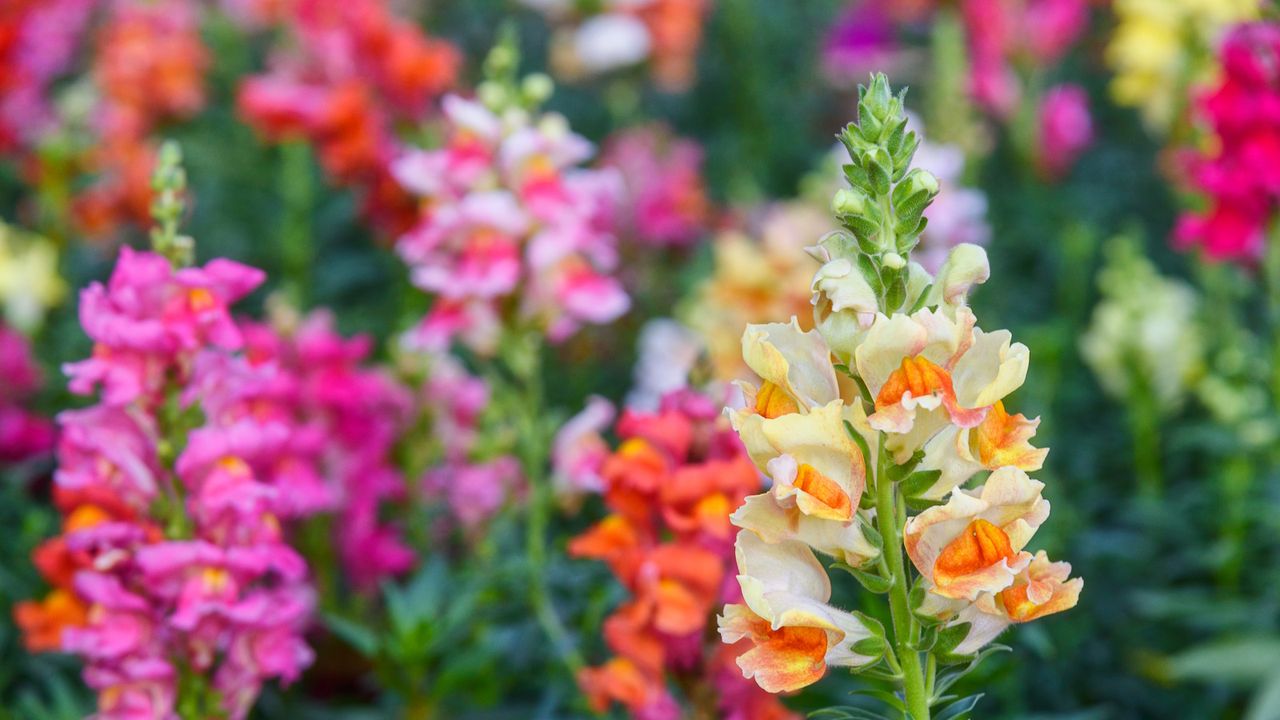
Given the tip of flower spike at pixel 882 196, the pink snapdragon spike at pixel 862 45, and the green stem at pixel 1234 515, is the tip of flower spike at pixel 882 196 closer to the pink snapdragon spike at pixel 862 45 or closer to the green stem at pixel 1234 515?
the green stem at pixel 1234 515

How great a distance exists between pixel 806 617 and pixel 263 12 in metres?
4.14

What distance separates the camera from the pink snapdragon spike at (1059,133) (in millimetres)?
4570

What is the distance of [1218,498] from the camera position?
314 cm

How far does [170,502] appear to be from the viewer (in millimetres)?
2137

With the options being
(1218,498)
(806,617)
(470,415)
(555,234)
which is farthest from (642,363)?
(806,617)

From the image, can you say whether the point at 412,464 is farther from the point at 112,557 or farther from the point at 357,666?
the point at 112,557

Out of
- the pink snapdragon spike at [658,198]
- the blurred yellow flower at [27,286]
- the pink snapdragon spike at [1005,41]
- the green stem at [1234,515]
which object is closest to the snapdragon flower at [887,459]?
the green stem at [1234,515]

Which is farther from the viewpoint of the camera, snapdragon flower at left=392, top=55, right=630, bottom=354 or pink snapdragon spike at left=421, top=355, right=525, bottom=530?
Result: pink snapdragon spike at left=421, top=355, right=525, bottom=530

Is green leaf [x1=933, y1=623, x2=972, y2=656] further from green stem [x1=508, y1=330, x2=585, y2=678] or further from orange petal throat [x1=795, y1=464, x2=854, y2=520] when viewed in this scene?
green stem [x1=508, y1=330, x2=585, y2=678]

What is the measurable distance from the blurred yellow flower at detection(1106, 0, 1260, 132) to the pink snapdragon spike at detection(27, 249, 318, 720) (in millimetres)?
2737

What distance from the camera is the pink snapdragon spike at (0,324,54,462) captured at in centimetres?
309

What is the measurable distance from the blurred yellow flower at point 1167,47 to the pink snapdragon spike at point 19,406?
3.16 metres

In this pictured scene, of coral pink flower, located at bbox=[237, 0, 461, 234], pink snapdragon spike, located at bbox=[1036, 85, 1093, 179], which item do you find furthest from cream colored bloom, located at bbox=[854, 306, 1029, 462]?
pink snapdragon spike, located at bbox=[1036, 85, 1093, 179]

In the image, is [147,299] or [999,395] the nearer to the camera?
[999,395]
